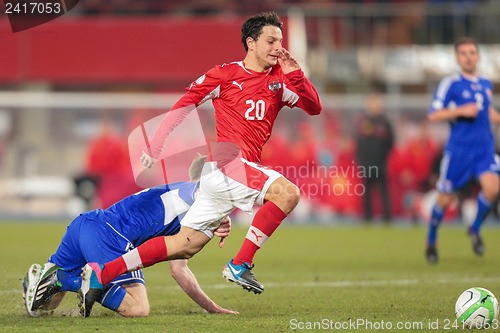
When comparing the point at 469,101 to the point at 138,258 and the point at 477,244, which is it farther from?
the point at 138,258

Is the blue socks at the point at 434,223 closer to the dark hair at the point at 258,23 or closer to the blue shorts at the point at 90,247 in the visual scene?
the dark hair at the point at 258,23

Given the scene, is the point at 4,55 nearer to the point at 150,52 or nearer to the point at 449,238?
the point at 150,52

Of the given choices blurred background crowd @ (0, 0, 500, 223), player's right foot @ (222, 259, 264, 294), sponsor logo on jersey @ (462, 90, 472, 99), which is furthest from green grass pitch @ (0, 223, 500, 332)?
blurred background crowd @ (0, 0, 500, 223)

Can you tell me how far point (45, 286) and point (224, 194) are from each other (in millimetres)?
1393

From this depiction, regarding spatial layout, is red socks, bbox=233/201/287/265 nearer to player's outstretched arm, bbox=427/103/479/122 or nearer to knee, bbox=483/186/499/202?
player's outstretched arm, bbox=427/103/479/122

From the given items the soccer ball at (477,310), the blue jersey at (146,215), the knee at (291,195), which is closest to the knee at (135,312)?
the blue jersey at (146,215)

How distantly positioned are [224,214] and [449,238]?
840cm

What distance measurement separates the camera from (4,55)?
17.8 metres

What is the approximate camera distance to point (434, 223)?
9.09 meters

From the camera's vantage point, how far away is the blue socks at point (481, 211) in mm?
9086

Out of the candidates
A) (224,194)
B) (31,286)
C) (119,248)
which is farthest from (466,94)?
(31,286)

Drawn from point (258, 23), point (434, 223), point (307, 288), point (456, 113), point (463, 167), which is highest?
point (258, 23)

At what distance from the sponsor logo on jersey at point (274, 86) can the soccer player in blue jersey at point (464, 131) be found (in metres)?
3.88

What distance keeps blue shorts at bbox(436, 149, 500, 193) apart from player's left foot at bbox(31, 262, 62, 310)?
544 centimetres
